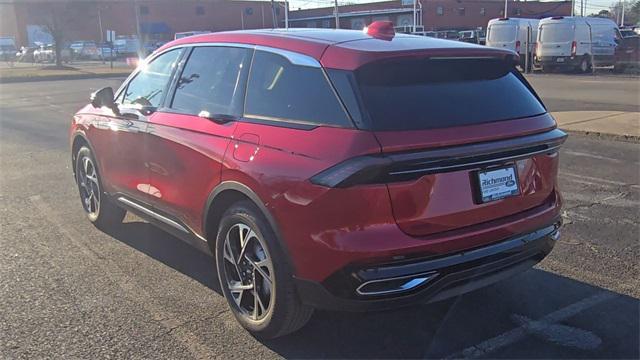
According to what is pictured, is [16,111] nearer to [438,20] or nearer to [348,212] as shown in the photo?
[348,212]

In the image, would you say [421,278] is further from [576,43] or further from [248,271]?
[576,43]

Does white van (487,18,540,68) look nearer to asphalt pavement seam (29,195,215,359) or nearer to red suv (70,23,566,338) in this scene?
asphalt pavement seam (29,195,215,359)

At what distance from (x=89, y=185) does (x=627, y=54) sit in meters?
27.9

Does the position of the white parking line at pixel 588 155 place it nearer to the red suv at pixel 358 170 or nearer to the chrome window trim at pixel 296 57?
the red suv at pixel 358 170

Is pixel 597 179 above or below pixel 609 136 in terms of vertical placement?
below

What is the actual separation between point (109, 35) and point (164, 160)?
38.8 meters

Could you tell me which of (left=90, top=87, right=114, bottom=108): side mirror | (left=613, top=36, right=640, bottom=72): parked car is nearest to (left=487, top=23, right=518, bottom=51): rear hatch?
(left=613, top=36, right=640, bottom=72): parked car

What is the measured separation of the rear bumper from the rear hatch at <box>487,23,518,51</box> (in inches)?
1082

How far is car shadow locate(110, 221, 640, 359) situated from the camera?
130 inches

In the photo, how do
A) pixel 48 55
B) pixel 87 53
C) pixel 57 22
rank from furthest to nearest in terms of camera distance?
pixel 87 53
pixel 48 55
pixel 57 22

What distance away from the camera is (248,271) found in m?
3.57

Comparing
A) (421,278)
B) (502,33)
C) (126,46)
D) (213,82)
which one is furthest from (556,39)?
(126,46)

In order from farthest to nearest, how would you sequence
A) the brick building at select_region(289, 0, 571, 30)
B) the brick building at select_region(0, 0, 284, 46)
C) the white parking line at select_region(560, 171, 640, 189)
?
the brick building at select_region(0, 0, 284, 46), the brick building at select_region(289, 0, 571, 30), the white parking line at select_region(560, 171, 640, 189)

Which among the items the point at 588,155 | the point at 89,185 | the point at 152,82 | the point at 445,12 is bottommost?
the point at 588,155
